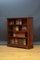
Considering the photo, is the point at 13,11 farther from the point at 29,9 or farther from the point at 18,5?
the point at 29,9

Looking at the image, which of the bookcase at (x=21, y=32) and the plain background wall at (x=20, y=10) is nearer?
the bookcase at (x=21, y=32)

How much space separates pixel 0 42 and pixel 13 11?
1.23m

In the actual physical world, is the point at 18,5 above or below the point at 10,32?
above

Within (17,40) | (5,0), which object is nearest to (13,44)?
(17,40)

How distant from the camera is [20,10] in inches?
191

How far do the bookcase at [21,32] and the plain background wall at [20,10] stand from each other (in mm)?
594

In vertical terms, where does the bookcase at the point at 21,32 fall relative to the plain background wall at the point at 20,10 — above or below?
below

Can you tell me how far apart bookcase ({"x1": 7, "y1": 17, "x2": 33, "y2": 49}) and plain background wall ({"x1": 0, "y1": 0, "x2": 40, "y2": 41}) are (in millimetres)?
594

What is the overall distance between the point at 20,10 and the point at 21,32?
3.35 ft

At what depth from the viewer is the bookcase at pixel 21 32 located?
4039 millimetres

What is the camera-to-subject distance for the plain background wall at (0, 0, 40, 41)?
479 centimetres

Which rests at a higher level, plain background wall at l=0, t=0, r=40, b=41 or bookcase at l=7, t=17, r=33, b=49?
plain background wall at l=0, t=0, r=40, b=41

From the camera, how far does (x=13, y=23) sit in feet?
14.4

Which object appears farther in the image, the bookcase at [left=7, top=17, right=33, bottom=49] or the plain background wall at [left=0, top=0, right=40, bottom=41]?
the plain background wall at [left=0, top=0, right=40, bottom=41]
